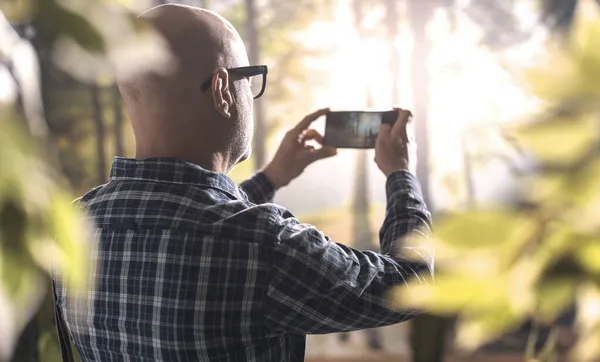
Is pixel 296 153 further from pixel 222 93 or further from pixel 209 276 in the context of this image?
pixel 209 276

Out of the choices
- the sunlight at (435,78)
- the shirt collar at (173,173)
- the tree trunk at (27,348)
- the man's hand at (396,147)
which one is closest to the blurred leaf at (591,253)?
the shirt collar at (173,173)

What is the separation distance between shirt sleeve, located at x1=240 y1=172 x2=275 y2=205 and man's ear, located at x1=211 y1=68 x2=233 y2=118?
296 mm

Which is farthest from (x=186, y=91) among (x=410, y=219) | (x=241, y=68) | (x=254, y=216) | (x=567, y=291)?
(x=567, y=291)

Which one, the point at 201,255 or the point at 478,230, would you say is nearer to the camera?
the point at 478,230

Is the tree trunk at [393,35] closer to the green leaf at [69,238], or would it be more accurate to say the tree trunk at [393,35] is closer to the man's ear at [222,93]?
the man's ear at [222,93]

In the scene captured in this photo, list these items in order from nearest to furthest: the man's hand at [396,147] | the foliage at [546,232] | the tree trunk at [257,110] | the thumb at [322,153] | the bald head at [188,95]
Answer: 1. the foliage at [546,232]
2. the bald head at [188,95]
3. the man's hand at [396,147]
4. the thumb at [322,153]
5. the tree trunk at [257,110]

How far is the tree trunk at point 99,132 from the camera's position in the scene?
2.12 m

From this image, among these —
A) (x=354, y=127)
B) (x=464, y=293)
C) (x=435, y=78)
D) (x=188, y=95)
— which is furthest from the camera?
(x=435, y=78)

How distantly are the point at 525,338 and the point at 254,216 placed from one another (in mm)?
1387

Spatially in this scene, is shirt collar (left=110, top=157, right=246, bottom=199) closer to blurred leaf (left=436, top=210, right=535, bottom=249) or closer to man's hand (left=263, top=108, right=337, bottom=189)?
man's hand (left=263, top=108, right=337, bottom=189)

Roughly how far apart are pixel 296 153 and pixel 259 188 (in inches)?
3.8

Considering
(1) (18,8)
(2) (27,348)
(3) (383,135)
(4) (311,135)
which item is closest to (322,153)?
(4) (311,135)

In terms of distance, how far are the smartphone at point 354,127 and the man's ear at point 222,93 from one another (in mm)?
278

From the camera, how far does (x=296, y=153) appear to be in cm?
121
